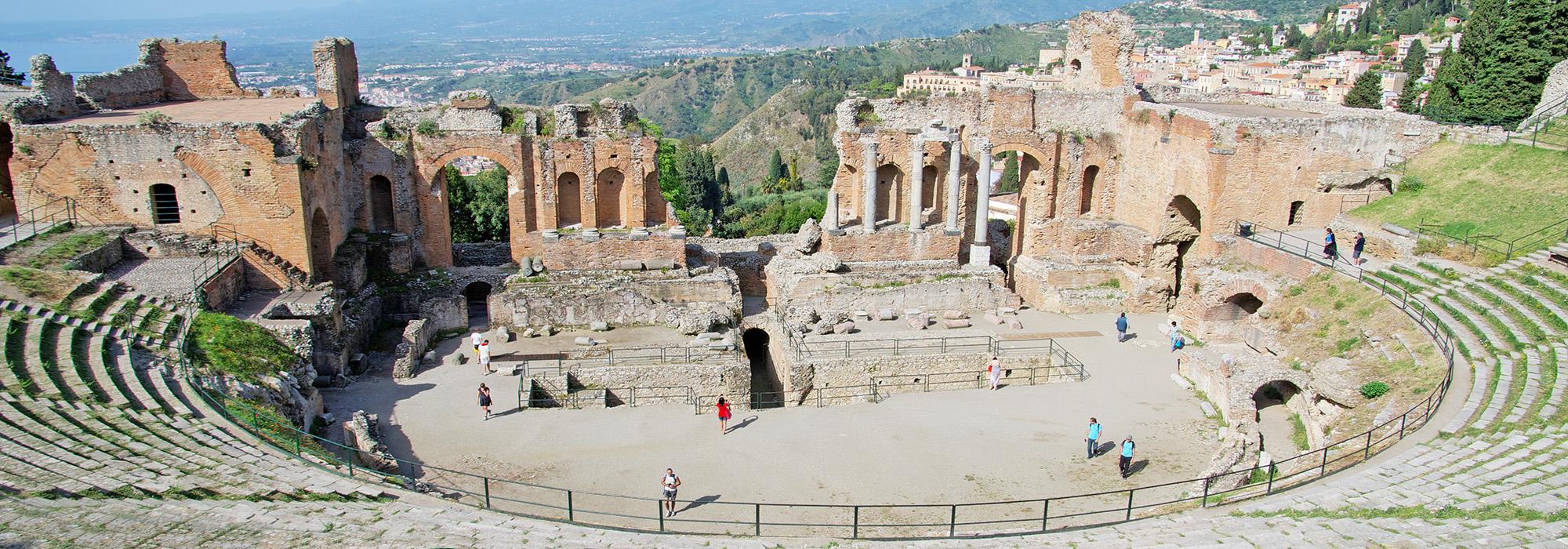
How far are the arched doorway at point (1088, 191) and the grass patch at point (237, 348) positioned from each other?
21710mm

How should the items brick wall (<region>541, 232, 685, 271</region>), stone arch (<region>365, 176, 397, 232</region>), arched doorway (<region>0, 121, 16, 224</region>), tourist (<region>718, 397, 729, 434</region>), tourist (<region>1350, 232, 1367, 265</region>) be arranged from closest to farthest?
1. tourist (<region>718, 397, 729, 434</region>)
2. tourist (<region>1350, 232, 1367, 265</region>)
3. arched doorway (<region>0, 121, 16, 224</region>)
4. brick wall (<region>541, 232, 685, 271</region>)
5. stone arch (<region>365, 176, 397, 232</region>)

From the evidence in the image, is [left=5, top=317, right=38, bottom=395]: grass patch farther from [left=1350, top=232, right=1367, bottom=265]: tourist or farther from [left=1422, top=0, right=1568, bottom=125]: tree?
[left=1422, top=0, right=1568, bottom=125]: tree

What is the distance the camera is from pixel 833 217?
28.9 metres

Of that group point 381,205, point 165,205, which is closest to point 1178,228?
point 381,205

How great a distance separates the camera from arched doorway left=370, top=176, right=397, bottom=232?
2767 cm

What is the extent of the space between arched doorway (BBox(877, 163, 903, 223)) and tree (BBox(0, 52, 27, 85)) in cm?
2772

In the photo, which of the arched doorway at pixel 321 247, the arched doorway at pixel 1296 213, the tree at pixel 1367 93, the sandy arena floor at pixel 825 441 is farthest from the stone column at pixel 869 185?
the tree at pixel 1367 93

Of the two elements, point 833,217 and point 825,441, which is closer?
point 825,441

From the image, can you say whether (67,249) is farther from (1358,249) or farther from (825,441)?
(1358,249)

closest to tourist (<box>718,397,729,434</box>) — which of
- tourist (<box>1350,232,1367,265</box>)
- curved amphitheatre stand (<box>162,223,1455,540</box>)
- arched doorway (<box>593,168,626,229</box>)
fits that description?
curved amphitheatre stand (<box>162,223,1455,540</box>)

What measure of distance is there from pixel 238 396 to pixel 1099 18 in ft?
79.1

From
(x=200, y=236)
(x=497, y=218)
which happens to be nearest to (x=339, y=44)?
(x=200, y=236)

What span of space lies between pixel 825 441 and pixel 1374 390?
1025 centimetres

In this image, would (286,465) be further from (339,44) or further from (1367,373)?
(1367,373)
